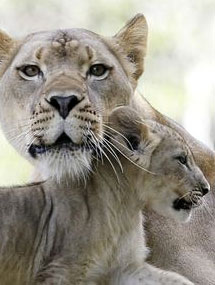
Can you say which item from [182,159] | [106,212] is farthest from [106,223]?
[182,159]

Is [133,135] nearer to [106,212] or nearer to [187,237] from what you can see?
[106,212]

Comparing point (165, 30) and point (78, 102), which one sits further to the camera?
point (165, 30)

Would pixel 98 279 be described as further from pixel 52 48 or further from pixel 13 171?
pixel 13 171

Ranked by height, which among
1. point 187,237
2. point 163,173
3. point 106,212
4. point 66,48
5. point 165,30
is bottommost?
point 187,237

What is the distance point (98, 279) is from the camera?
9.91 feet

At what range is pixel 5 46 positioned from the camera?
336cm

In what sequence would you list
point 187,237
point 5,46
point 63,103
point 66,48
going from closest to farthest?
1. point 63,103
2. point 66,48
3. point 5,46
4. point 187,237

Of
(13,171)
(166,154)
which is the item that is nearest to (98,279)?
(166,154)

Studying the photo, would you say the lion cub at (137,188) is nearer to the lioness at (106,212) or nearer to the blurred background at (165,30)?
the lioness at (106,212)

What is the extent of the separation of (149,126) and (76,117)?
0.90 ft

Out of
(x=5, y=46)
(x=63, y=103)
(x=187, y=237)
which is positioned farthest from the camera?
(x=187, y=237)

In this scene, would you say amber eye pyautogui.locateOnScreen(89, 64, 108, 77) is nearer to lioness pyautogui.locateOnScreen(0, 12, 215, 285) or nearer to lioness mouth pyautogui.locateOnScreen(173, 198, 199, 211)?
lioness pyautogui.locateOnScreen(0, 12, 215, 285)

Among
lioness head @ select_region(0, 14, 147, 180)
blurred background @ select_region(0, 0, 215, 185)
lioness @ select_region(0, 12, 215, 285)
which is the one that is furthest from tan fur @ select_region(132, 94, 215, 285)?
blurred background @ select_region(0, 0, 215, 185)

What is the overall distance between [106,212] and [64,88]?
1.05 feet
